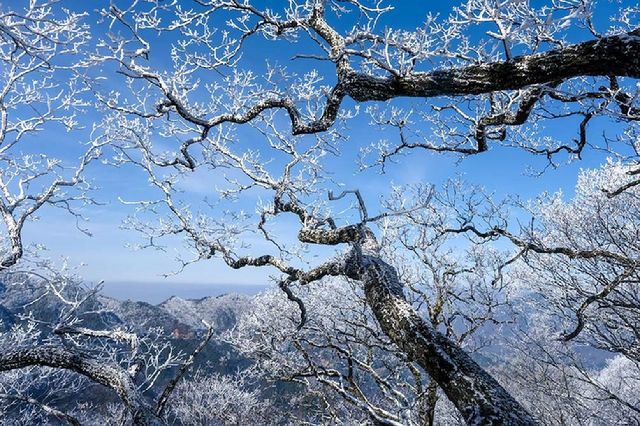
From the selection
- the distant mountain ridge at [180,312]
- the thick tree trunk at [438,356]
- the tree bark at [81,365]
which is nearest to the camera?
the thick tree trunk at [438,356]

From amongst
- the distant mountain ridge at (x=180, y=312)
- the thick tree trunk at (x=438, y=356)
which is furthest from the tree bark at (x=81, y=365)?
the distant mountain ridge at (x=180, y=312)

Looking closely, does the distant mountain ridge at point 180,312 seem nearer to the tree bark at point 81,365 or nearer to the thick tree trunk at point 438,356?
the tree bark at point 81,365

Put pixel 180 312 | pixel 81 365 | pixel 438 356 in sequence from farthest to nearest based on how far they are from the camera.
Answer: pixel 180 312, pixel 81 365, pixel 438 356

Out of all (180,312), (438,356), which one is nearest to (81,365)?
(438,356)

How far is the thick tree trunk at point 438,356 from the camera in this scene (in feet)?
6.36

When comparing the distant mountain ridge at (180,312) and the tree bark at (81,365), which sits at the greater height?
the tree bark at (81,365)

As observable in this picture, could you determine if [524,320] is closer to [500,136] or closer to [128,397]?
[500,136]

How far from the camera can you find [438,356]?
2322 mm

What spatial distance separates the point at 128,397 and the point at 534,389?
35.9 ft

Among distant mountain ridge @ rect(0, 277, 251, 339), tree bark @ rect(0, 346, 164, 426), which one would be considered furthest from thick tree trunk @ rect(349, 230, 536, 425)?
distant mountain ridge @ rect(0, 277, 251, 339)

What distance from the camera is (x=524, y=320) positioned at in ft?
37.0

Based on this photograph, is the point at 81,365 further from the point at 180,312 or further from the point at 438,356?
the point at 180,312

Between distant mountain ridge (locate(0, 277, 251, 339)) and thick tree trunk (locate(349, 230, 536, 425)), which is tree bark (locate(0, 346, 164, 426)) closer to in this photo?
thick tree trunk (locate(349, 230, 536, 425))

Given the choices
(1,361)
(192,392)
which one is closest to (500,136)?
(1,361)
